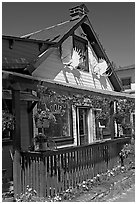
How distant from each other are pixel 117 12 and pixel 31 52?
11.9ft

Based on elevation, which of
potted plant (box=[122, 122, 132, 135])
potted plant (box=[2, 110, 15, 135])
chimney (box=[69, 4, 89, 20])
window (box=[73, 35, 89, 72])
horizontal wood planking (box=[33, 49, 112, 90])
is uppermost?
chimney (box=[69, 4, 89, 20])

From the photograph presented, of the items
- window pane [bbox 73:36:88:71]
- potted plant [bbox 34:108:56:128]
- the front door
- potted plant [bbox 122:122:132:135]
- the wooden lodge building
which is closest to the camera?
potted plant [bbox 34:108:56:128]

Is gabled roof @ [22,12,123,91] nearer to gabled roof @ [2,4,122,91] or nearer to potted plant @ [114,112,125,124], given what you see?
gabled roof @ [2,4,122,91]

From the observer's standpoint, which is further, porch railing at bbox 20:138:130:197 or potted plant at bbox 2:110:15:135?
potted plant at bbox 2:110:15:135

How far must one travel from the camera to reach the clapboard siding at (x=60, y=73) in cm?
1063

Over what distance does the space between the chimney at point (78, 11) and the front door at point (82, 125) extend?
495cm

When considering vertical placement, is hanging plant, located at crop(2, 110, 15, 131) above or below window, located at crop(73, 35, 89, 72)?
below

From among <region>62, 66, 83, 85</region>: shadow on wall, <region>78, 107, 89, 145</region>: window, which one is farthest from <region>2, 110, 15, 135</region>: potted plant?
<region>78, 107, 89, 145</region>: window

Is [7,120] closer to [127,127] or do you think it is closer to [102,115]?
[102,115]

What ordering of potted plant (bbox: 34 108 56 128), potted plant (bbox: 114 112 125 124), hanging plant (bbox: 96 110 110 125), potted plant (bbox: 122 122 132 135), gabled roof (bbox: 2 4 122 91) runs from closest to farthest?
potted plant (bbox: 34 108 56 128), gabled roof (bbox: 2 4 122 91), potted plant (bbox: 114 112 125 124), potted plant (bbox: 122 122 132 135), hanging plant (bbox: 96 110 110 125)

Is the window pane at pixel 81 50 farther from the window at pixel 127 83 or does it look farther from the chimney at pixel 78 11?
the window at pixel 127 83

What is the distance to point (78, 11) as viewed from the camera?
14180 mm

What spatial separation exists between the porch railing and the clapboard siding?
11.9ft

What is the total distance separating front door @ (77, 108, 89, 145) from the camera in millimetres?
13124
